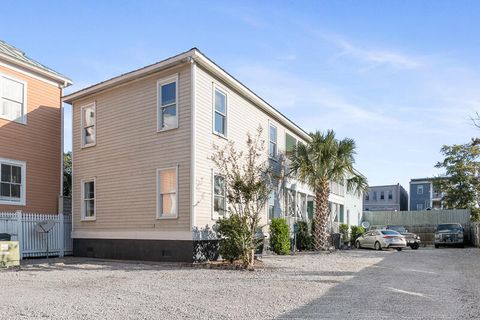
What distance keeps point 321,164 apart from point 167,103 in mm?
9290

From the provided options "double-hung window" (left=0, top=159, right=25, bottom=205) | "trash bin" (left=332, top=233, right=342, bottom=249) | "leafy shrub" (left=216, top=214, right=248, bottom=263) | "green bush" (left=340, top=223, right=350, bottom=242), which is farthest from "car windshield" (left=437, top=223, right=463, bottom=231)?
"double-hung window" (left=0, top=159, right=25, bottom=205)

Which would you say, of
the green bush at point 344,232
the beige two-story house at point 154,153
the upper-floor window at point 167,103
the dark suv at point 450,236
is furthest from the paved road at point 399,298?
the dark suv at point 450,236

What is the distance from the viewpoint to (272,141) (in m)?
21.6

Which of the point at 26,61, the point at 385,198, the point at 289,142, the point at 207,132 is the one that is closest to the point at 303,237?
the point at 289,142

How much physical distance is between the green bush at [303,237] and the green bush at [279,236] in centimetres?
362

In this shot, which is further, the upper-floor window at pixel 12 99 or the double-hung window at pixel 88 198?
the double-hung window at pixel 88 198

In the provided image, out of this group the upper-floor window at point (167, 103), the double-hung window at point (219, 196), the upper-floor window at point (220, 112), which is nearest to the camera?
the upper-floor window at point (167, 103)

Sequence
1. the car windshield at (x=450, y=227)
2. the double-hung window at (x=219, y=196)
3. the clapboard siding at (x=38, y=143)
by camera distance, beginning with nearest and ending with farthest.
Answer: the double-hung window at (x=219, y=196), the clapboard siding at (x=38, y=143), the car windshield at (x=450, y=227)

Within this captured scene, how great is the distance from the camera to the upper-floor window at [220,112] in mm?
16389

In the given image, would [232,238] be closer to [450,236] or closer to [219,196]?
[219,196]

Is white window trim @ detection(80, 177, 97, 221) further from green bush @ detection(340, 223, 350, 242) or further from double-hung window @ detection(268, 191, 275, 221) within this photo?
green bush @ detection(340, 223, 350, 242)

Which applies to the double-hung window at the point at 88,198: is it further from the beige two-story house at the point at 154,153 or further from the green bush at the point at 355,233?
the green bush at the point at 355,233

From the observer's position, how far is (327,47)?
1380 cm

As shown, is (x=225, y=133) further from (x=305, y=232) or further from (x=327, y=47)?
(x=305, y=232)
